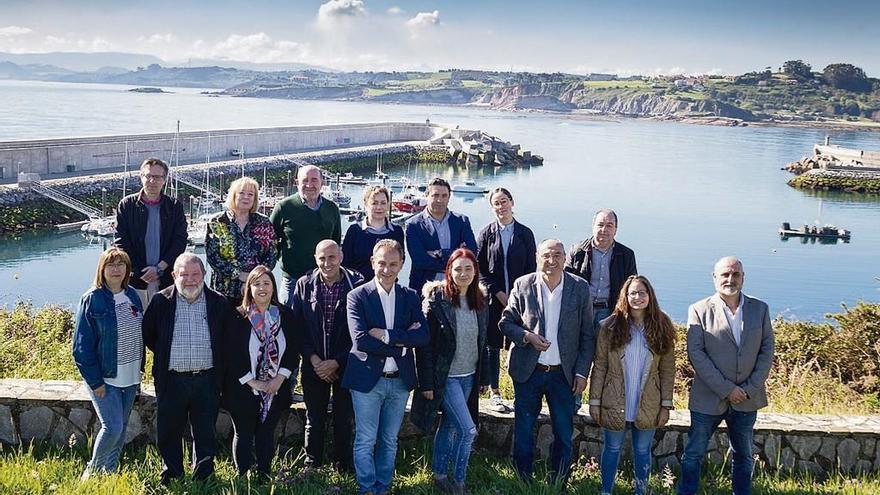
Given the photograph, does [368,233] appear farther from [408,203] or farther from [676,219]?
[676,219]

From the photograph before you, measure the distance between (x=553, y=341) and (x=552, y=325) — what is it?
0.09m

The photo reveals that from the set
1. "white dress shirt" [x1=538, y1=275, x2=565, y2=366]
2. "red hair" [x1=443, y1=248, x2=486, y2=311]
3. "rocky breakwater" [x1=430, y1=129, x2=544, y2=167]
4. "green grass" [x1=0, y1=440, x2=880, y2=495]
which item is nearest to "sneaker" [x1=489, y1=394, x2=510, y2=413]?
"green grass" [x1=0, y1=440, x2=880, y2=495]

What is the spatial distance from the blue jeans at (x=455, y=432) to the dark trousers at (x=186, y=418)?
1.21 metres

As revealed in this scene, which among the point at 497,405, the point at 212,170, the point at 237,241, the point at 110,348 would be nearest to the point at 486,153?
the point at 212,170

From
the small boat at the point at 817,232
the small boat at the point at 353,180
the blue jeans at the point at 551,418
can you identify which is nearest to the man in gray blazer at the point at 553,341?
the blue jeans at the point at 551,418

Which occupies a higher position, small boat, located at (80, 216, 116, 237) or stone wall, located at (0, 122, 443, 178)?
stone wall, located at (0, 122, 443, 178)

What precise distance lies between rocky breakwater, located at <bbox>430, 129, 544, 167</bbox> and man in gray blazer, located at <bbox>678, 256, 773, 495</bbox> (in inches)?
2368

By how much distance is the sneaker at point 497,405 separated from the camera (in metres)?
4.76

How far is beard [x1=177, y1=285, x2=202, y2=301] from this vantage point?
3.90 meters

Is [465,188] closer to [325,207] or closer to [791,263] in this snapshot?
[791,263]

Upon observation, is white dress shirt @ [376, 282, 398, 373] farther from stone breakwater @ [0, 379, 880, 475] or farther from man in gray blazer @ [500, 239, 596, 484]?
stone breakwater @ [0, 379, 880, 475]

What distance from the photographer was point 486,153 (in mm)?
64188

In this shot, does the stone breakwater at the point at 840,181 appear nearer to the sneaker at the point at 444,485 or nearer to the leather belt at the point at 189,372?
the sneaker at the point at 444,485

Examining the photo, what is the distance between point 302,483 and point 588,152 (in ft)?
260
